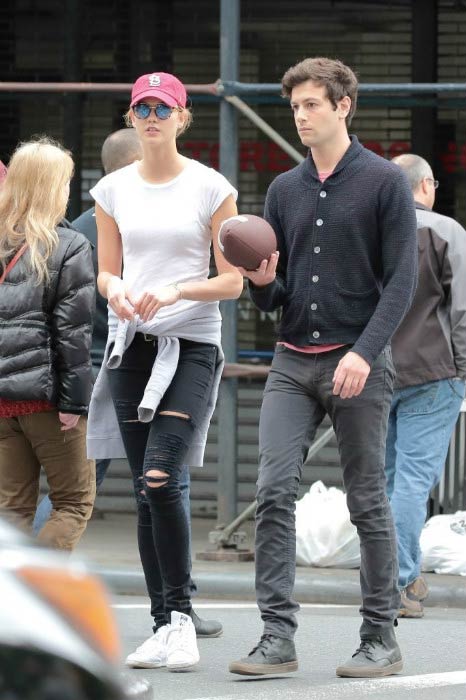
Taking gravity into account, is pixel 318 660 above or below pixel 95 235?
below

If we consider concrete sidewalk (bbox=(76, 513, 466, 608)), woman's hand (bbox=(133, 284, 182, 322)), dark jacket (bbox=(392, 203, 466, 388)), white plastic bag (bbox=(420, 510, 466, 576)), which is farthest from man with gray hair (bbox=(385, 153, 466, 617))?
woman's hand (bbox=(133, 284, 182, 322))

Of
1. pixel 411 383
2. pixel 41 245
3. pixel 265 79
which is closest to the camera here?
pixel 41 245

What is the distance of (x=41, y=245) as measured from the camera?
586 cm

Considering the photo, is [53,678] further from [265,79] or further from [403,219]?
[265,79]

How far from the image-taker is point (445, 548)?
27.3 ft

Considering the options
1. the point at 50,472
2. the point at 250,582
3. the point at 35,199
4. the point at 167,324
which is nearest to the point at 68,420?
the point at 50,472

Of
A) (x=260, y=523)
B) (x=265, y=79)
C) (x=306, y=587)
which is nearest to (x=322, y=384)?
(x=260, y=523)

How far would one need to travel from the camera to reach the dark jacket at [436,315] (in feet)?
23.3

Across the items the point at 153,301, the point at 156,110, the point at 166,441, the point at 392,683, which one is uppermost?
the point at 156,110

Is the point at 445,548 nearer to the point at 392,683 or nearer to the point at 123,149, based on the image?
the point at 123,149

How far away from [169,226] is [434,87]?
3.40 metres

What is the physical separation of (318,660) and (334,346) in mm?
1199

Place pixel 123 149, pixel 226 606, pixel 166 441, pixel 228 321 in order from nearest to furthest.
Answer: pixel 166 441 → pixel 123 149 → pixel 226 606 → pixel 228 321

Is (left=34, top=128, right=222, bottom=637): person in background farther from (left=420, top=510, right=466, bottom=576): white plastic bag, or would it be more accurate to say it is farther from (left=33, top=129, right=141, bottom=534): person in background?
(left=420, top=510, right=466, bottom=576): white plastic bag
